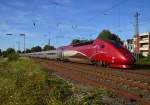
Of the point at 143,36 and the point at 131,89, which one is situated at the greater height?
the point at 143,36

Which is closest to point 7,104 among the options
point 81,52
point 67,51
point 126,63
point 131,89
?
point 131,89

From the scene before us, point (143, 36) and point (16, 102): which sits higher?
point (143, 36)

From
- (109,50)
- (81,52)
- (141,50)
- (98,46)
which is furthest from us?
(141,50)

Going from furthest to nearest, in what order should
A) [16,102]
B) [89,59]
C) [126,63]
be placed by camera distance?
[89,59]
[126,63]
[16,102]

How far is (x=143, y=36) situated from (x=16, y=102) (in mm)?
117203

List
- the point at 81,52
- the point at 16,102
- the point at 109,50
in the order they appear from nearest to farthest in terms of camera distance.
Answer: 1. the point at 16,102
2. the point at 109,50
3. the point at 81,52

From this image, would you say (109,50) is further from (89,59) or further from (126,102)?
(126,102)

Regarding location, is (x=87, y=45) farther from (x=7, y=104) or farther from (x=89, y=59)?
(x=7, y=104)

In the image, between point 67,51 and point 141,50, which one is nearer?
point 67,51

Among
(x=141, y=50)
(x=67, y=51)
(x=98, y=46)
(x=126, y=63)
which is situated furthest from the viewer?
(x=141, y=50)

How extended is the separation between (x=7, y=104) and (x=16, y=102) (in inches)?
12.2

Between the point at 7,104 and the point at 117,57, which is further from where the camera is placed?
the point at 117,57

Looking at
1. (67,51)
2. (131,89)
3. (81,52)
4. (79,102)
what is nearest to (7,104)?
(79,102)

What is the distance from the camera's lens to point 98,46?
99.5 feet
